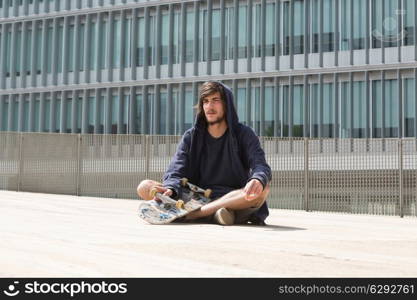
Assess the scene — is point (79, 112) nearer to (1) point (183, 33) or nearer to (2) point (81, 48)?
(2) point (81, 48)

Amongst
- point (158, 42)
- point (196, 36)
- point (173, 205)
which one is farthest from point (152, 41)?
point (173, 205)

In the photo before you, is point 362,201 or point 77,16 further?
point 77,16

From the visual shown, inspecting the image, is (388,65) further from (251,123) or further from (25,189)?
(25,189)

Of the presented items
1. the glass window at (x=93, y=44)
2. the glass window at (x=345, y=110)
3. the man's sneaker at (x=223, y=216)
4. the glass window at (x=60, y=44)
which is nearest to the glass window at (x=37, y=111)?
the glass window at (x=60, y=44)

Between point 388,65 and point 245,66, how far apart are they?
5.78 metres

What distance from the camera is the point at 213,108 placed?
7.43 meters

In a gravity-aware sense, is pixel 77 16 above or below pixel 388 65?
above

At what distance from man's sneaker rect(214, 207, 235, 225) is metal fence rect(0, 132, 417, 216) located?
5.64 m

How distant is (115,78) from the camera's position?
104 feet

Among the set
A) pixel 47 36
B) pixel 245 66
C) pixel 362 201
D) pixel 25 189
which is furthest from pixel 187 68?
pixel 362 201

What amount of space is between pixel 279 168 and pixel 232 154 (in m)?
6.32

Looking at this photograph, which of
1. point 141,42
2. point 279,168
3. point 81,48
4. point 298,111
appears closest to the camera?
point 279,168

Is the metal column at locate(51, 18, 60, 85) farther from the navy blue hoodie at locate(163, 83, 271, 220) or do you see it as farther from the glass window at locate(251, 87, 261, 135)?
the navy blue hoodie at locate(163, 83, 271, 220)

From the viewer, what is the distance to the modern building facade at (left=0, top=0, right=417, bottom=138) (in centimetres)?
2647
